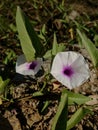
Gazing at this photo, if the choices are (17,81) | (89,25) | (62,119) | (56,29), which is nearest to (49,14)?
(56,29)

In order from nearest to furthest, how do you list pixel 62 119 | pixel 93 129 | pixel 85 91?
pixel 62 119, pixel 93 129, pixel 85 91

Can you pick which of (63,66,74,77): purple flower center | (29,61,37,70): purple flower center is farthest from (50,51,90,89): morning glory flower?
(29,61,37,70): purple flower center

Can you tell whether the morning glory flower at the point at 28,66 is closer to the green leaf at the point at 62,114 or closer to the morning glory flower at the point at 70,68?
the morning glory flower at the point at 70,68

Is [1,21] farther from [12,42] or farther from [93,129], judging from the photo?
[93,129]

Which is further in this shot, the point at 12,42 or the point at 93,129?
the point at 12,42

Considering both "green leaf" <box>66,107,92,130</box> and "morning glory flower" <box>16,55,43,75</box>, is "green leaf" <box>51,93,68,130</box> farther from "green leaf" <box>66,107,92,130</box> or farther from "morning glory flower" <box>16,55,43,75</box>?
"morning glory flower" <box>16,55,43,75</box>

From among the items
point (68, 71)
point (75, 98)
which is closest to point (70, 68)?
point (68, 71)
